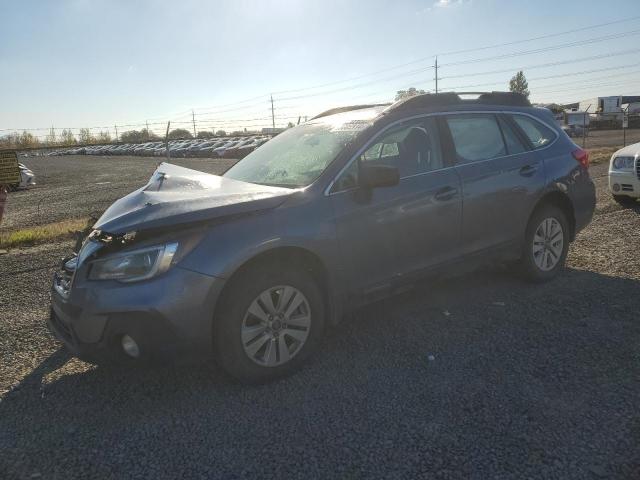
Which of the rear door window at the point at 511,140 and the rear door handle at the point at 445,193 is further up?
the rear door window at the point at 511,140

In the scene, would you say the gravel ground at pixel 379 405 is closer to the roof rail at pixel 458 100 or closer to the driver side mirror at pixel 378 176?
the driver side mirror at pixel 378 176

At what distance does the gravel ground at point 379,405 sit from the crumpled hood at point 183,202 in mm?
1078

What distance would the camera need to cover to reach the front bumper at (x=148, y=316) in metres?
2.79

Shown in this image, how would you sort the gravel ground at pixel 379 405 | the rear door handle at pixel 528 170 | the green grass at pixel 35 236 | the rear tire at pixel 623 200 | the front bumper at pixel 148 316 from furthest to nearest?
the rear tire at pixel 623 200 < the green grass at pixel 35 236 < the rear door handle at pixel 528 170 < the front bumper at pixel 148 316 < the gravel ground at pixel 379 405

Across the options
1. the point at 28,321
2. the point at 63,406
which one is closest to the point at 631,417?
the point at 63,406

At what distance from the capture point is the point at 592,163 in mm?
15398

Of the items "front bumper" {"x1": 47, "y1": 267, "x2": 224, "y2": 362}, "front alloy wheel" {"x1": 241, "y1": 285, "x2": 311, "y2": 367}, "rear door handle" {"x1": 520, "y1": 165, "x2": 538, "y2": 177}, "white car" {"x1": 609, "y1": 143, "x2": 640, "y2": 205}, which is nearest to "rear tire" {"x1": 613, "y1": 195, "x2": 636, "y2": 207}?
Answer: "white car" {"x1": 609, "y1": 143, "x2": 640, "y2": 205}

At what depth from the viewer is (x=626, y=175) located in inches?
316

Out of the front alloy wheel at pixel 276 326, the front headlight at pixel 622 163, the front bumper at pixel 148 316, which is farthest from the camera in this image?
the front headlight at pixel 622 163

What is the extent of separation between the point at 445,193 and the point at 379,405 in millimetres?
1783

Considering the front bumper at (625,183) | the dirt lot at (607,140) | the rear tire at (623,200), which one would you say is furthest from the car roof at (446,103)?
the dirt lot at (607,140)

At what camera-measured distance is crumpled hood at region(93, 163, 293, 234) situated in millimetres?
2959

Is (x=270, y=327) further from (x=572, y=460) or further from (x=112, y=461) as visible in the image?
(x=572, y=460)

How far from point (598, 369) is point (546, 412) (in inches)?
27.4
